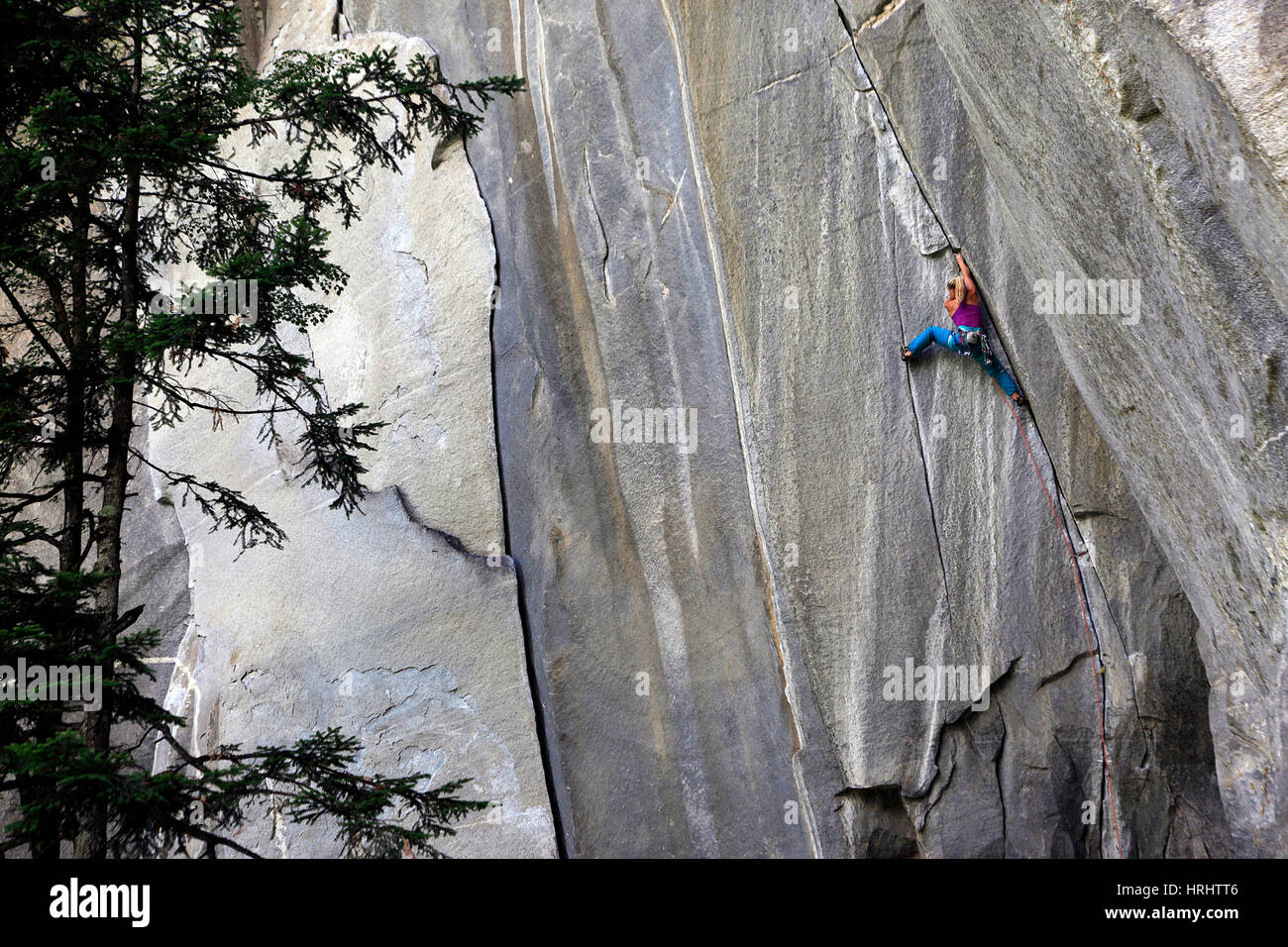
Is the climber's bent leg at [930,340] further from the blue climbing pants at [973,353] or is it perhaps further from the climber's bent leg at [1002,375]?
the climber's bent leg at [1002,375]

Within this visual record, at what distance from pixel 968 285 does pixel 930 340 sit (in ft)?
1.45

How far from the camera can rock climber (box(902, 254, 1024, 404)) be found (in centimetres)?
625

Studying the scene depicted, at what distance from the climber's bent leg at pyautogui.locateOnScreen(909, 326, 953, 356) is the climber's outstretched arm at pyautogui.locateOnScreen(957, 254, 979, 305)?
0.91ft

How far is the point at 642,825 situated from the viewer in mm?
6984

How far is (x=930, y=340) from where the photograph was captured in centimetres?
642

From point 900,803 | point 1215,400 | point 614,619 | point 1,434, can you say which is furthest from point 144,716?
point 1215,400

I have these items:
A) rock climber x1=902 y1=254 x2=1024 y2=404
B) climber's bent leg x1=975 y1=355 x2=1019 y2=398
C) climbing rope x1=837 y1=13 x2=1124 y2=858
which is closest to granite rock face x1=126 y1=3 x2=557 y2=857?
climbing rope x1=837 y1=13 x2=1124 y2=858

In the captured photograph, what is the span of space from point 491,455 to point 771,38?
396 centimetres

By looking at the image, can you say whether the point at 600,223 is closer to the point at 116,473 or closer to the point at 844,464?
the point at 844,464

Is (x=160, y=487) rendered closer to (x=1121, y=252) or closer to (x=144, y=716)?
(x=144, y=716)

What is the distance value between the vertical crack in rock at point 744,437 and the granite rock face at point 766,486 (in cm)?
4

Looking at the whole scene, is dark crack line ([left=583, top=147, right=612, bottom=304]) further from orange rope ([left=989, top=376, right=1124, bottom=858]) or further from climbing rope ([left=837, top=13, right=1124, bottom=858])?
orange rope ([left=989, top=376, right=1124, bottom=858])

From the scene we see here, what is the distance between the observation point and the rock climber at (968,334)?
Result: 20.5ft

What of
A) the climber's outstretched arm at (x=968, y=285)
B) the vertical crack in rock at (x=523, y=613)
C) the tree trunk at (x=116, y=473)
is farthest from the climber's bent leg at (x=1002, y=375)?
the tree trunk at (x=116, y=473)
